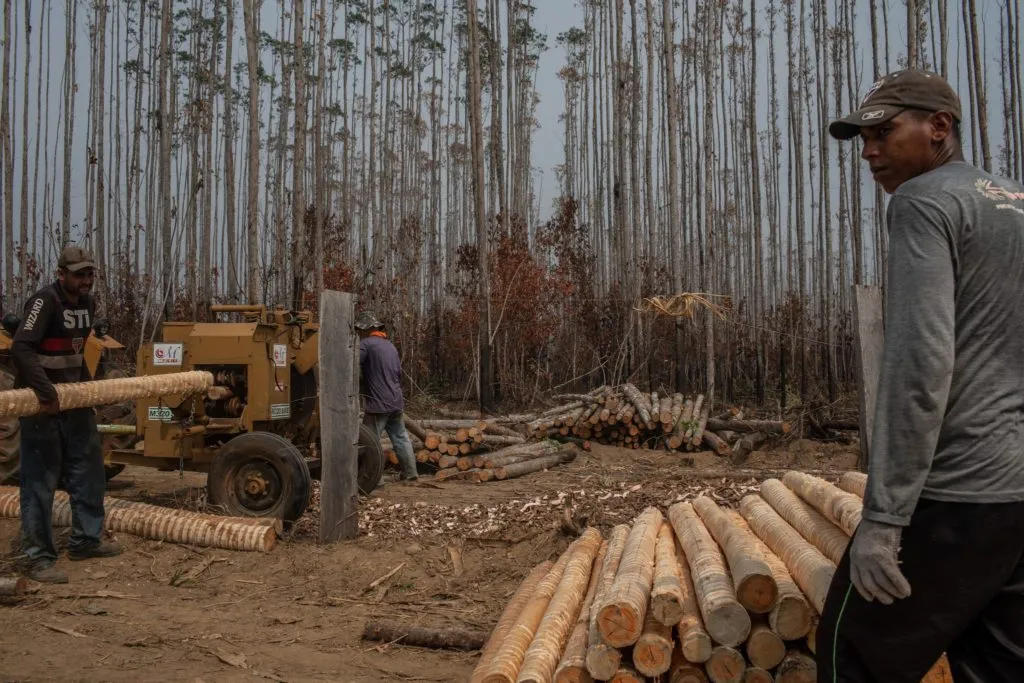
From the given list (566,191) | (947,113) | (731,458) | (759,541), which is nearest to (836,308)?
(566,191)

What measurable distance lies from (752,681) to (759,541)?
0.94 m

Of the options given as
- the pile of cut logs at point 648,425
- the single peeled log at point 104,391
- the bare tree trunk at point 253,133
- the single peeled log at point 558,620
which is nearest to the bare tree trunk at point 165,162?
the bare tree trunk at point 253,133

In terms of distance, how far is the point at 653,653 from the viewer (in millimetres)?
2896

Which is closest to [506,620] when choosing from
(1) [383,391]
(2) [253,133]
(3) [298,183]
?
(1) [383,391]

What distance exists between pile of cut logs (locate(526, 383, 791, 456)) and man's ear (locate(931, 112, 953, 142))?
945 cm

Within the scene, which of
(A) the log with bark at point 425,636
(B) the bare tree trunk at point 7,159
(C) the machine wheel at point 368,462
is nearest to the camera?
(A) the log with bark at point 425,636

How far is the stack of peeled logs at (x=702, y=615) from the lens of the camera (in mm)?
2840

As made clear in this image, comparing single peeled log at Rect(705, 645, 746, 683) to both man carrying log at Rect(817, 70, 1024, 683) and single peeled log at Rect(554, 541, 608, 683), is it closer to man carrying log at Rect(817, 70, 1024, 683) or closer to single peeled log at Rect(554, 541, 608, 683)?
single peeled log at Rect(554, 541, 608, 683)

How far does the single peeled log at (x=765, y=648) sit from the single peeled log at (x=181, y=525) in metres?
4.42

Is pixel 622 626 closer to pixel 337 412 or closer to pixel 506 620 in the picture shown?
pixel 506 620

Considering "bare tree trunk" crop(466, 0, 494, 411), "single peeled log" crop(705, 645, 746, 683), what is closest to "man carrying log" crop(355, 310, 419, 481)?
"bare tree trunk" crop(466, 0, 494, 411)

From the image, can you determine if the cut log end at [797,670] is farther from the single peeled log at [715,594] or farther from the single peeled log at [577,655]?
the single peeled log at [577,655]

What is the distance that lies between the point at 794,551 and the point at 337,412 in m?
4.11

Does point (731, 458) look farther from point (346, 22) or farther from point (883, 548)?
point (346, 22)
